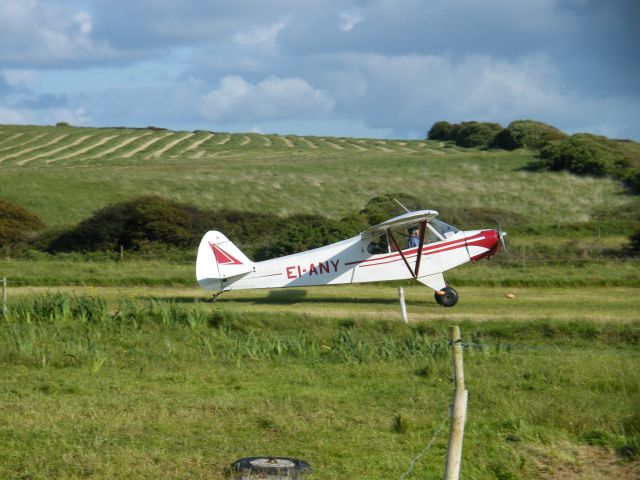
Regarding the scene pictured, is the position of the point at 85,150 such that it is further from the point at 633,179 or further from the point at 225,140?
the point at 633,179

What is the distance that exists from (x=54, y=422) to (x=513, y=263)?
631 inches

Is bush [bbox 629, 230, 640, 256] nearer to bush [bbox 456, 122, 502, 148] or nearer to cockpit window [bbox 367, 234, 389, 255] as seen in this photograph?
cockpit window [bbox 367, 234, 389, 255]

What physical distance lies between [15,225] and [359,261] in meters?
18.7

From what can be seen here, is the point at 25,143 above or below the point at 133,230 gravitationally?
above

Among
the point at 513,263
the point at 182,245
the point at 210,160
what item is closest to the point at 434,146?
the point at 210,160

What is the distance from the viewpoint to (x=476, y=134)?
7406cm

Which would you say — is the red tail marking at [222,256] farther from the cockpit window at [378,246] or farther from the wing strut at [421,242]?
the wing strut at [421,242]

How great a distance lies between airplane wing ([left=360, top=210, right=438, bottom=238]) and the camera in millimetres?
17516

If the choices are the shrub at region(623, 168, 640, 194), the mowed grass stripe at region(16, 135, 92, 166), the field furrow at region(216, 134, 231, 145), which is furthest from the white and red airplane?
the field furrow at region(216, 134, 231, 145)

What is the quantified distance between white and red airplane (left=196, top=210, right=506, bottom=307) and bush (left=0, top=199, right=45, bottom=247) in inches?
594

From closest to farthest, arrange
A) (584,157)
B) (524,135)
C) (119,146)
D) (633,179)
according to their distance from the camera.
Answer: (633,179) < (584,157) < (524,135) < (119,146)

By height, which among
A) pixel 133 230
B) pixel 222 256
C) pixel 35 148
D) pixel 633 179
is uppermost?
pixel 35 148

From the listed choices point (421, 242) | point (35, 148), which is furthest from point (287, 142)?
point (421, 242)

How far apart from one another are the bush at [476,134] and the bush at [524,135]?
2951mm
